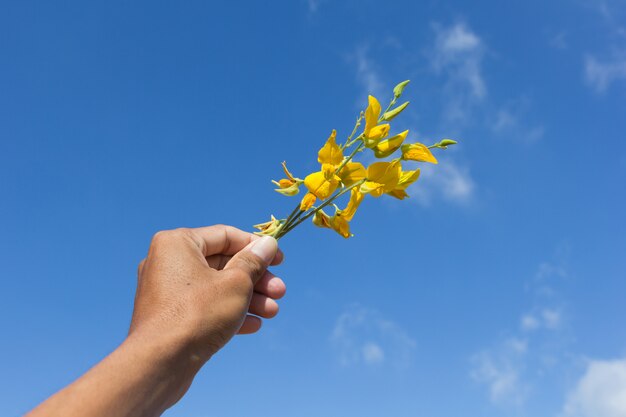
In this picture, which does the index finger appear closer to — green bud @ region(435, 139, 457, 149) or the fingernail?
the fingernail

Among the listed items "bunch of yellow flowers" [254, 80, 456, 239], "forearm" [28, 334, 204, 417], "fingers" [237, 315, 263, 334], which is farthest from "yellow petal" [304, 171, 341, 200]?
"forearm" [28, 334, 204, 417]

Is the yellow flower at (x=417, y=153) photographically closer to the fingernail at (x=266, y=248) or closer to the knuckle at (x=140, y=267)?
the fingernail at (x=266, y=248)

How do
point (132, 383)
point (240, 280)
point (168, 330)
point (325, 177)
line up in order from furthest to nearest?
point (325, 177) → point (240, 280) → point (168, 330) → point (132, 383)

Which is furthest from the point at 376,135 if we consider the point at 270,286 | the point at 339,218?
the point at 270,286

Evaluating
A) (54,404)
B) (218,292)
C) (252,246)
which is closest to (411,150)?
(252,246)

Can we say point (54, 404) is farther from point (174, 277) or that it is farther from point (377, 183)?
point (377, 183)

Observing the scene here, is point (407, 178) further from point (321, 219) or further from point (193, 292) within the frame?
point (193, 292)

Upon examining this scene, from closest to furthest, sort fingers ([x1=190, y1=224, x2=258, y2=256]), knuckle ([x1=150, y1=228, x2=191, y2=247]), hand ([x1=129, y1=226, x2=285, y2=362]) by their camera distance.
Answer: hand ([x1=129, y1=226, x2=285, y2=362])
knuckle ([x1=150, y1=228, x2=191, y2=247])
fingers ([x1=190, y1=224, x2=258, y2=256])
